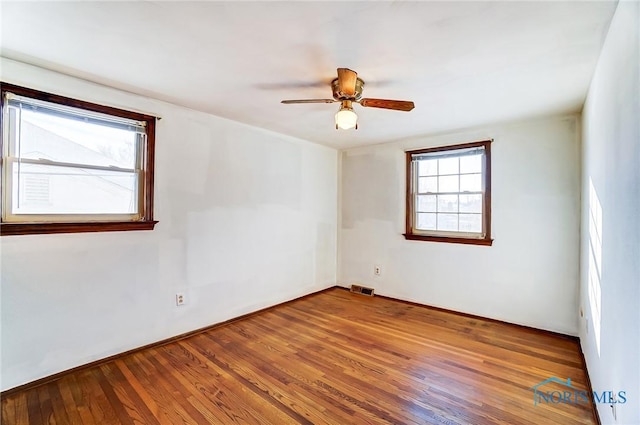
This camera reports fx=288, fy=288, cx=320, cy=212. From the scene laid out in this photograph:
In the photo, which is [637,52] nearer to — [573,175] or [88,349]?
[573,175]

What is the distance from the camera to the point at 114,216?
2500 mm

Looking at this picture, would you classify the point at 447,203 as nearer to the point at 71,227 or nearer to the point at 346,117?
the point at 346,117

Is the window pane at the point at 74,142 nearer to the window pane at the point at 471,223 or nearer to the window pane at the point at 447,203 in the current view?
the window pane at the point at 447,203

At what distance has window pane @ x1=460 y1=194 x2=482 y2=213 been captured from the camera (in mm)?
3539

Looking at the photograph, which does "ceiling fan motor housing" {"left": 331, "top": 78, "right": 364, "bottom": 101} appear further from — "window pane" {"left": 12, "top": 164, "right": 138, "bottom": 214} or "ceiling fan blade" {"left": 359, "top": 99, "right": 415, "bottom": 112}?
"window pane" {"left": 12, "top": 164, "right": 138, "bottom": 214}

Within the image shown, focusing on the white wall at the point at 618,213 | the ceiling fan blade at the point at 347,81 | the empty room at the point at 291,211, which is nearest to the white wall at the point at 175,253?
the empty room at the point at 291,211

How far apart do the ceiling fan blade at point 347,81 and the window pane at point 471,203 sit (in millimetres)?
2321

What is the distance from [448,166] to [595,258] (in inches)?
79.0

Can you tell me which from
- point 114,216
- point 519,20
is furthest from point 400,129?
point 114,216

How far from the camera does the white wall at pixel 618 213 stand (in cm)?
117

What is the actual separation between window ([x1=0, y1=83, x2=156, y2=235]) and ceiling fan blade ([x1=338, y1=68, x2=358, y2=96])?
1.85 m

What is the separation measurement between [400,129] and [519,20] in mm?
2042
